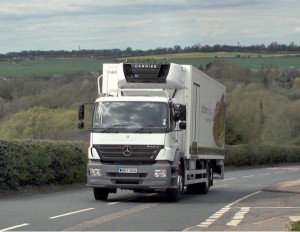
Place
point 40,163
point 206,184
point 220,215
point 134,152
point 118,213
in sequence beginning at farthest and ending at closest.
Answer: point 40,163, point 206,184, point 134,152, point 118,213, point 220,215

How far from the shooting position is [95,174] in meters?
18.5

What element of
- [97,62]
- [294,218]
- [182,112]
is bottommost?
[294,218]

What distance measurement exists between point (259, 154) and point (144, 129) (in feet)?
151

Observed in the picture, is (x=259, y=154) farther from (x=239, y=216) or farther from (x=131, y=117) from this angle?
(x=239, y=216)

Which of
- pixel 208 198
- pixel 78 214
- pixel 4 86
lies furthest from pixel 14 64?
pixel 78 214

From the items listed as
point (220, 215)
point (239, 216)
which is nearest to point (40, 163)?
point (220, 215)

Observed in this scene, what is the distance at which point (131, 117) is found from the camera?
18.6m

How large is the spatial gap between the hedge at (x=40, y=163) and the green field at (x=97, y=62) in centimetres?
2423

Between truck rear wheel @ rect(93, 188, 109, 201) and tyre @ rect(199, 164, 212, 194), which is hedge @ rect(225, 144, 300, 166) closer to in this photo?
tyre @ rect(199, 164, 212, 194)

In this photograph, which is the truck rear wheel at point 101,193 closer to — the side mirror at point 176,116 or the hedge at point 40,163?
the side mirror at point 176,116

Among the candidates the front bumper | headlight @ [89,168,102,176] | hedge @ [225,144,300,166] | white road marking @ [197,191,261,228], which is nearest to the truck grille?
the front bumper

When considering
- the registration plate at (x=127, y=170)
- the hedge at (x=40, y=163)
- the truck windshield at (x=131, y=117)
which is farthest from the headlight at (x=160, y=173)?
the hedge at (x=40, y=163)

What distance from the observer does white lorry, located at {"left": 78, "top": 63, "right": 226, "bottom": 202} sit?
1823 centimetres

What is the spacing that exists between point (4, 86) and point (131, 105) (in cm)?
4563
